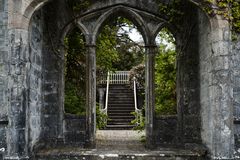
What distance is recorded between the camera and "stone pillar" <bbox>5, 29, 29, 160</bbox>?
22.4 ft

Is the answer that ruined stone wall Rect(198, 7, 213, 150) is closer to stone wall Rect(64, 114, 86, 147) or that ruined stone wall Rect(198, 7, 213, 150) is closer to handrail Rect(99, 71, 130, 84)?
stone wall Rect(64, 114, 86, 147)

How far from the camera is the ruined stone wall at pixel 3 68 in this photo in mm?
7145

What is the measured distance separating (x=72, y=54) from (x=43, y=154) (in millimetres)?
3924

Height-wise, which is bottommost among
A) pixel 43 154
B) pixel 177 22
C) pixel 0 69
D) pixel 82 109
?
pixel 43 154

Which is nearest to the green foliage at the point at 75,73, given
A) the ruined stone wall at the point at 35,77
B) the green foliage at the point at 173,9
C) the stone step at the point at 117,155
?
the ruined stone wall at the point at 35,77

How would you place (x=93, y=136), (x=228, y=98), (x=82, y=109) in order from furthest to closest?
(x=82, y=109)
(x=93, y=136)
(x=228, y=98)

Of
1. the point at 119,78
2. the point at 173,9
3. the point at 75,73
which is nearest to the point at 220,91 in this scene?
the point at 173,9

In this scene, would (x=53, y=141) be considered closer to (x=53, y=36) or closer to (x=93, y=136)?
(x=93, y=136)

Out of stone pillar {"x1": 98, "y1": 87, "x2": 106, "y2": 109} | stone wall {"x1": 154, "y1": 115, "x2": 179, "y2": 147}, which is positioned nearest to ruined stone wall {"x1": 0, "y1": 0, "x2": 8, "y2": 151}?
stone wall {"x1": 154, "y1": 115, "x2": 179, "y2": 147}

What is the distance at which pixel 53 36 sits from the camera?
9102 mm

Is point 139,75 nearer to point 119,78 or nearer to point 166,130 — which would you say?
point 119,78

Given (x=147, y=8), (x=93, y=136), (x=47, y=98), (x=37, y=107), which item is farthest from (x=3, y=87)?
(x=147, y=8)

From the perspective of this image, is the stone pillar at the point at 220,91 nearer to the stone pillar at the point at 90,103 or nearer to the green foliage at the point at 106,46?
the stone pillar at the point at 90,103

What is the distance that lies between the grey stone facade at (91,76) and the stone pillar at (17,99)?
17 millimetres
